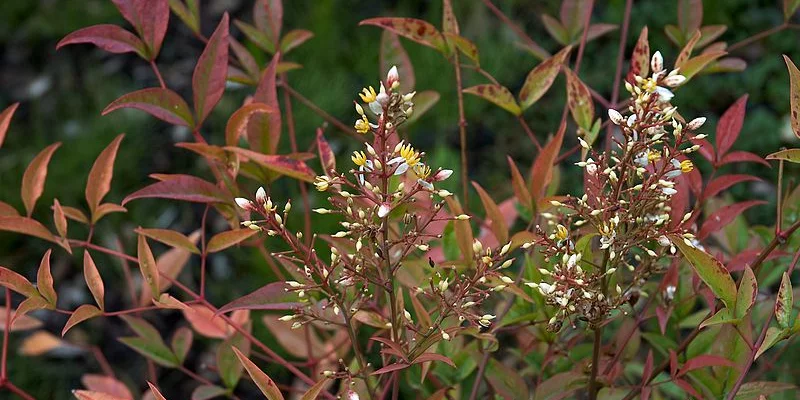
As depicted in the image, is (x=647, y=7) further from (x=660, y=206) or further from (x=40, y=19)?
(x=660, y=206)

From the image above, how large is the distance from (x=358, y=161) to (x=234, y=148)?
24 centimetres

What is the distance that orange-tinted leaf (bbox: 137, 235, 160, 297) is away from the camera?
3.08ft

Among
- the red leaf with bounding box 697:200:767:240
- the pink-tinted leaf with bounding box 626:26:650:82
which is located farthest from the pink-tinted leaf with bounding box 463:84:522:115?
the red leaf with bounding box 697:200:767:240

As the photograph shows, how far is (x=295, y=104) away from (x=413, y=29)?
5.43ft

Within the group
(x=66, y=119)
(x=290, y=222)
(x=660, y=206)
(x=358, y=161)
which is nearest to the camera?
(x=358, y=161)

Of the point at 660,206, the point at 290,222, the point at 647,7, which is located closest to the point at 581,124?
the point at 660,206

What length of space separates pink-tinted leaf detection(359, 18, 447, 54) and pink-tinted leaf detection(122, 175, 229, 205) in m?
0.26

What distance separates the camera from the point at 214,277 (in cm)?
262

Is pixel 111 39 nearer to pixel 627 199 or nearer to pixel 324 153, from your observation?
pixel 324 153

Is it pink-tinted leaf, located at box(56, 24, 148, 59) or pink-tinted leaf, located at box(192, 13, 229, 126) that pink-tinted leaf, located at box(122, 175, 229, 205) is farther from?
pink-tinted leaf, located at box(56, 24, 148, 59)

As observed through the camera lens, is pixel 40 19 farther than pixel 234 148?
Yes

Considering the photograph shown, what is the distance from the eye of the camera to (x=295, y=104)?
2.72m

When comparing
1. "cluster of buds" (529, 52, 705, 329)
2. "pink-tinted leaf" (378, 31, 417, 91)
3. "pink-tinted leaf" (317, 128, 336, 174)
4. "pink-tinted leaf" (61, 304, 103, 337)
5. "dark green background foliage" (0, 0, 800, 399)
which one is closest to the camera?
"cluster of buds" (529, 52, 705, 329)

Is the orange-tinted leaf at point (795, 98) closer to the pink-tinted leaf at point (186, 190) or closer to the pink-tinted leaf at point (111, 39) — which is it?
the pink-tinted leaf at point (186, 190)
